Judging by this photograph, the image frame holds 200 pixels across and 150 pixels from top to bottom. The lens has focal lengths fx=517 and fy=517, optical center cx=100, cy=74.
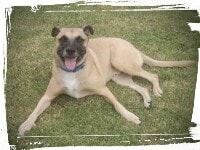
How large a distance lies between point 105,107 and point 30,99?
319 millimetres

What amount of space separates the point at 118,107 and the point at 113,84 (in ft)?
0.40

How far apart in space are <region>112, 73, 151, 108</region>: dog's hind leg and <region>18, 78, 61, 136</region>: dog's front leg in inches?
10.3

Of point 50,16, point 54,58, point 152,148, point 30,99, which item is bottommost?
point 152,148

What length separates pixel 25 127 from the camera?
6.75 ft

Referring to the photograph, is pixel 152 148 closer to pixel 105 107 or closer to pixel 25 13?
pixel 105 107

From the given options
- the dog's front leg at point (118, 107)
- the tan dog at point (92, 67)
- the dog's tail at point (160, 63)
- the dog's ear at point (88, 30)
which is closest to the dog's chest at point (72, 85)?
the tan dog at point (92, 67)

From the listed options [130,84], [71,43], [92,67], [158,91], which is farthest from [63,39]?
[158,91]

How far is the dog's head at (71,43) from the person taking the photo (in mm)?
2146

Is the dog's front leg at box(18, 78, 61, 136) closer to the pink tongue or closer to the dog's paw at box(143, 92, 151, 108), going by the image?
the pink tongue

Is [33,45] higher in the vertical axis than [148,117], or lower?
higher

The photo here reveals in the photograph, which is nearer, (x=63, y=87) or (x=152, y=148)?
(x=152, y=148)

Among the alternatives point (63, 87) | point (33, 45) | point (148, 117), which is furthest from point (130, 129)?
point (33, 45)

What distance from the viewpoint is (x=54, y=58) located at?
219 cm

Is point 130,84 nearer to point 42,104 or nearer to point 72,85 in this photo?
point 72,85
